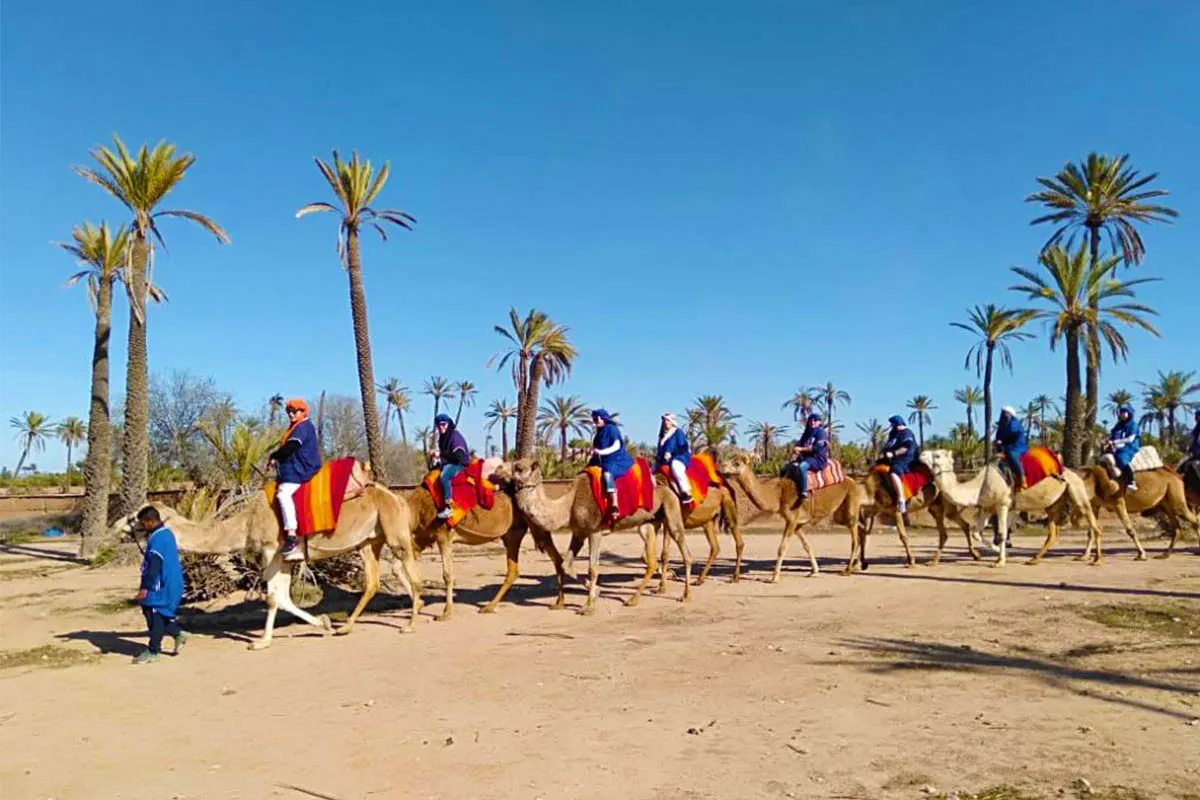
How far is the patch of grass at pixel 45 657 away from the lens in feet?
30.3

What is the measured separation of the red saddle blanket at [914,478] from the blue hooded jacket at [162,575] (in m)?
12.3

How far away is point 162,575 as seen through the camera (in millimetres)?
9297

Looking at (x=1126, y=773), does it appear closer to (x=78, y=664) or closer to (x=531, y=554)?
(x=78, y=664)

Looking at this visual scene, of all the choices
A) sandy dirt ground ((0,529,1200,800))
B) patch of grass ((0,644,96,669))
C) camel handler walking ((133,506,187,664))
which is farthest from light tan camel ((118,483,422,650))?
patch of grass ((0,644,96,669))

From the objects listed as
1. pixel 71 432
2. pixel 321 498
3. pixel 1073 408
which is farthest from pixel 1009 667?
pixel 71 432

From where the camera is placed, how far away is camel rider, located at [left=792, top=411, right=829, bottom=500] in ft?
50.1

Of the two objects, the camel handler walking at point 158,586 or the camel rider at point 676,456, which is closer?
the camel handler walking at point 158,586

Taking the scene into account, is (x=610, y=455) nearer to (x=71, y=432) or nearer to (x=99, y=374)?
(x=99, y=374)

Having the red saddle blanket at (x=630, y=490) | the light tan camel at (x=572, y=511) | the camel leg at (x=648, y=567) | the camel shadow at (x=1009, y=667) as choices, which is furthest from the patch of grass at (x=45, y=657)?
the camel shadow at (x=1009, y=667)

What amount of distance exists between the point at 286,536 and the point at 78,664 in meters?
2.49

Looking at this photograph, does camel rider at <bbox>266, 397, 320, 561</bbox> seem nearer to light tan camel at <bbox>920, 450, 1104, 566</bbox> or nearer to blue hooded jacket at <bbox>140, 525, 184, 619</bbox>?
blue hooded jacket at <bbox>140, 525, 184, 619</bbox>

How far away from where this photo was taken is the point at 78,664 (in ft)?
30.3

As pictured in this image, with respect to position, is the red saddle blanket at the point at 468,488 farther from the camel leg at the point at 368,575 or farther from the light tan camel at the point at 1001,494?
the light tan camel at the point at 1001,494

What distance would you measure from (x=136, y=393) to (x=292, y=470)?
13.1 m
